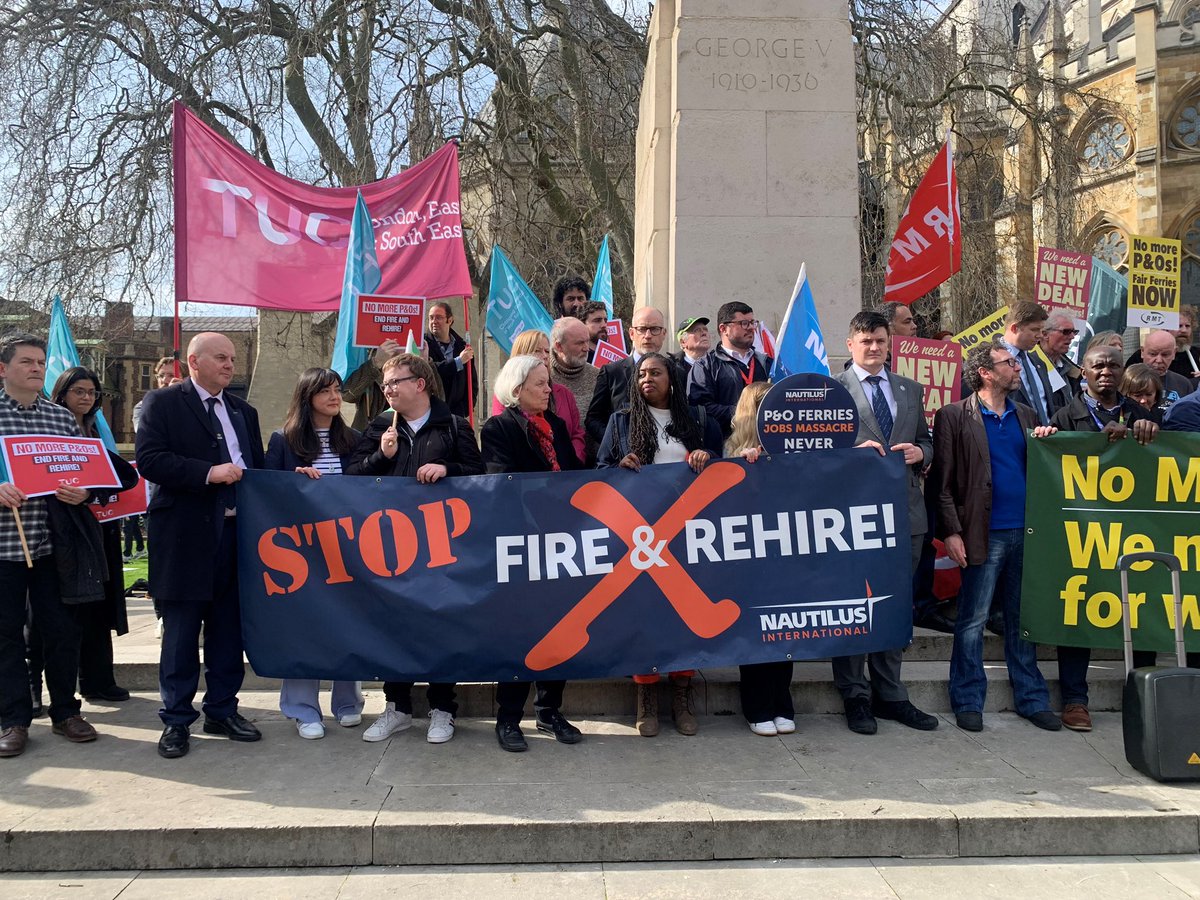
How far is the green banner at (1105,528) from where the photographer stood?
5547 mm

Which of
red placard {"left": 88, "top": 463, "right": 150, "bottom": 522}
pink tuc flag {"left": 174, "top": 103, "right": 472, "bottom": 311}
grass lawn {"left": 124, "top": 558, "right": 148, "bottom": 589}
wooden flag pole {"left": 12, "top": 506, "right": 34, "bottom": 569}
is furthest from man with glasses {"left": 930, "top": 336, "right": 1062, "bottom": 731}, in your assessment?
grass lawn {"left": 124, "top": 558, "right": 148, "bottom": 589}

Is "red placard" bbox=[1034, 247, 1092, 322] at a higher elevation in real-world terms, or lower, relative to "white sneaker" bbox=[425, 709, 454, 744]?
higher

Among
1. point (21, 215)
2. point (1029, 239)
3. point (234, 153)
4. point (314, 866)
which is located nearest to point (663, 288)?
point (234, 153)

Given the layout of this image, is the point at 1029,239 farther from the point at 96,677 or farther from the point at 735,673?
the point at 96,677

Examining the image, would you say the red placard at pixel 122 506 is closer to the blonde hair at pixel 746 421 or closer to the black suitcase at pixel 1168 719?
the blonde hair at pixel 746 421

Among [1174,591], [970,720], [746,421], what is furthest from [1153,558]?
[746,421]

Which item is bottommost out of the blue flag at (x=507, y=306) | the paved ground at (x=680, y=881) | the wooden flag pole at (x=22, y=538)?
the paved ground at (x=680, y=881)

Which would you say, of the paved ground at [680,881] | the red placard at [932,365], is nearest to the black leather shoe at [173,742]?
the paved ground at [680,881]

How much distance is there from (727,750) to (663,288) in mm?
4574

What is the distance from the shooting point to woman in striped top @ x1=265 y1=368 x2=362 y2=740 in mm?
5395

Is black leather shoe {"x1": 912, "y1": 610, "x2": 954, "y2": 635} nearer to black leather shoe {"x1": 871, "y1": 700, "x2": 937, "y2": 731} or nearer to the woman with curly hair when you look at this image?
black leather shoe {"x1": 871, "y1": 700, "x2": 937, "y2": 731}

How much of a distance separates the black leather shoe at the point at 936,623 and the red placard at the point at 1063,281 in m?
3.94

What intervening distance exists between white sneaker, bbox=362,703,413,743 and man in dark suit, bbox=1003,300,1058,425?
3967 mm

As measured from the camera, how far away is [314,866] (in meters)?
4.03
